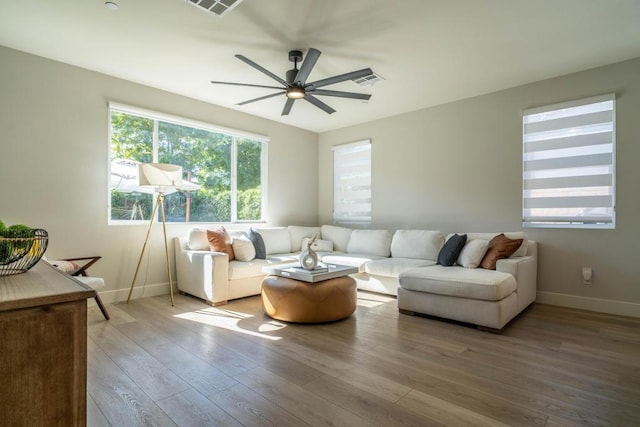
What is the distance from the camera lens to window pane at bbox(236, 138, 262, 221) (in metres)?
5.43

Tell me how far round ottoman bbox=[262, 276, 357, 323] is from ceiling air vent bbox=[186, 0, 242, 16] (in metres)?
2.43

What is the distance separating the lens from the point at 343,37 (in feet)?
10.2

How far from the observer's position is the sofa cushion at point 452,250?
3943mm

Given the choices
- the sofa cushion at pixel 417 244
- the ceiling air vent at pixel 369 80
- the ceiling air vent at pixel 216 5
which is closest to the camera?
the ceiling air vent at pixel 216 5

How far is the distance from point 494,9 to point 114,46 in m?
3.50

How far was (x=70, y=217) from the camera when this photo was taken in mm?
3717

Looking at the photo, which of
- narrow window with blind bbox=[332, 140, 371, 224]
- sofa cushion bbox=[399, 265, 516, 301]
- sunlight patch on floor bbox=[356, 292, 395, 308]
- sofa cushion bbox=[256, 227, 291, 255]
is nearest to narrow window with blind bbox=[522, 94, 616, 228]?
sofa cushion bbox=[399, 265, 516, 301]

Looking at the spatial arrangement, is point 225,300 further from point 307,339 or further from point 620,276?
point 620,276

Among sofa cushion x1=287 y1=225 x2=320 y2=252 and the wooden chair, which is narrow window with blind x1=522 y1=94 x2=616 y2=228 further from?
the wooden chair

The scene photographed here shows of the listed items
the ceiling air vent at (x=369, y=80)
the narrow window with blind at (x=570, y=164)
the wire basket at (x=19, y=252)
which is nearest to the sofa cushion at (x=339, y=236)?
the ceiling air vent at (x=369, y=80)

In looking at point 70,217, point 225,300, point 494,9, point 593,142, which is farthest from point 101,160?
point 593,142

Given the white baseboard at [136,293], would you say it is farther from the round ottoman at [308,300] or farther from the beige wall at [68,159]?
the round ottoman at [308,300]

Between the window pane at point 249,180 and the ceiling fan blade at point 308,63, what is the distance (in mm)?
2533

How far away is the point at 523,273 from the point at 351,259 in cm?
208
